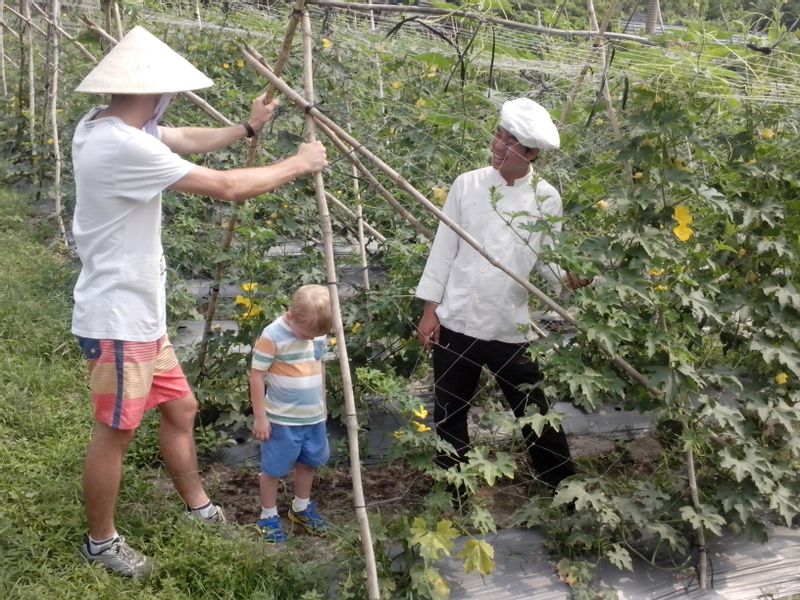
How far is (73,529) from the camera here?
294 cm

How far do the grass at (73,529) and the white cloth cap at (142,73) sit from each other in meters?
1.46

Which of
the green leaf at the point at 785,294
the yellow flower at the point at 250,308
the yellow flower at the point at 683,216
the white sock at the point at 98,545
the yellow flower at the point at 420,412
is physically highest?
the yellow flower at the point at 683,216

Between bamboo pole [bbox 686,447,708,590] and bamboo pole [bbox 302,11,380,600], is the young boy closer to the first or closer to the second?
bamboo pole [bbox 302,11,380,600]

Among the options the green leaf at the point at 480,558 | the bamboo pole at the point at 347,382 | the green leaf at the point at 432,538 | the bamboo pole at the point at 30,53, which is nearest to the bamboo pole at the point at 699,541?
the green leaf at the point at 480,558

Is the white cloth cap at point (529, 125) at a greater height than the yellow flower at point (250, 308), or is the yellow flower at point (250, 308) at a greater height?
the white cloth cap at point (529, 125)

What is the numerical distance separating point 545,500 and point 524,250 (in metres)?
0.95

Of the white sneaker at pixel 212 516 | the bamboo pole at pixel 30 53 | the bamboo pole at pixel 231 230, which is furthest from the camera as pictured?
the bamboo pole at pixel 30 53

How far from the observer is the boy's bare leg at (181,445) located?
114 inches

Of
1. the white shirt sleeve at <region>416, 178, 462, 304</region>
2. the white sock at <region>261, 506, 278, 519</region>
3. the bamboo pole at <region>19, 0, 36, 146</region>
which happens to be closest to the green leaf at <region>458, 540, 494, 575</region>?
the white sock at <region>261, 506, 278, 519</region>

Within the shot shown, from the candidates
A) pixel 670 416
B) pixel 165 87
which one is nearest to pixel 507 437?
pixel 670 416

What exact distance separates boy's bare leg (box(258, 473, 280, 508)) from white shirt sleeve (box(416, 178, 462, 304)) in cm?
84

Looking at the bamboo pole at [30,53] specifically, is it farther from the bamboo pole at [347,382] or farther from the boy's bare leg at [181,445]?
the bamboo pole at [347,382]

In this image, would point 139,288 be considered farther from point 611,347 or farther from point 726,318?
point 726,318

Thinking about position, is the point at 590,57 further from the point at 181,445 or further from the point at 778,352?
the point at 181,445
